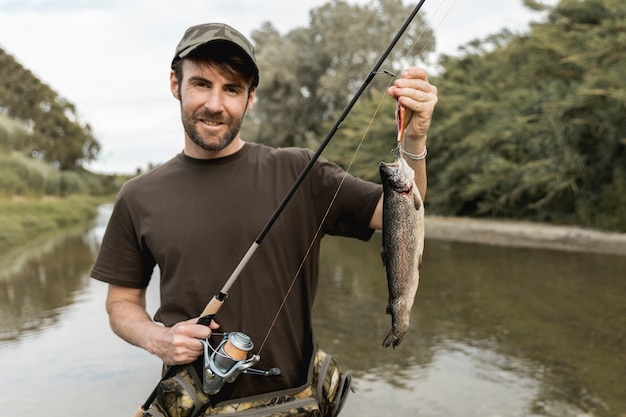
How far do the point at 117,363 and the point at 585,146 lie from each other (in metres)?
12.2

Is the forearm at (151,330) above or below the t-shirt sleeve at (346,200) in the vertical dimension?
below

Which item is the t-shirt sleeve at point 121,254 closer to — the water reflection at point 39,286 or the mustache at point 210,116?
the mustache at point 210,116

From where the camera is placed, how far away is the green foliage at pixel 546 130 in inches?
556

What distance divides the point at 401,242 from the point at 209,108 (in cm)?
79

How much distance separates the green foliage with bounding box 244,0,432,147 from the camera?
107ft

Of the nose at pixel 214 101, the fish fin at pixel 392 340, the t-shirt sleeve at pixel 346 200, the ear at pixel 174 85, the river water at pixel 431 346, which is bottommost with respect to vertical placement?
the river water at pixel 431 346

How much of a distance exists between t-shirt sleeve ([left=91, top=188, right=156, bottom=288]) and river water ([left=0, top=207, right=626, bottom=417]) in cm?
Result: 285

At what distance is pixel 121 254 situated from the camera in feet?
7.88

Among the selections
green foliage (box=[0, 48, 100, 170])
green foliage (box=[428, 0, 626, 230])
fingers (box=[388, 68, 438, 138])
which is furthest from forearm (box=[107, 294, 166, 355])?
green foliage (box=[0, 48, 100, 170])

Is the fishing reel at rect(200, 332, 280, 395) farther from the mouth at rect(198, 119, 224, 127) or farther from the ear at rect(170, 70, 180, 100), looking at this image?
the ear at rect(170, 70, 180, 100)

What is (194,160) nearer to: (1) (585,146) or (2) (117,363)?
(2) (117,363)

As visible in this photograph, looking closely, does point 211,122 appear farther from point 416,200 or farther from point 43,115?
point 43,115

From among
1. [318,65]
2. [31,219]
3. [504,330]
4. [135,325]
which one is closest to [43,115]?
[318,65]

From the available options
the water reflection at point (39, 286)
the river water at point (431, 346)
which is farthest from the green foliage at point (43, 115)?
the river water at point (431, 346)
